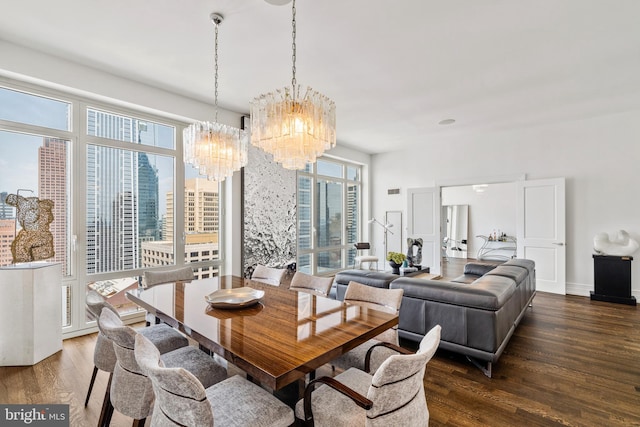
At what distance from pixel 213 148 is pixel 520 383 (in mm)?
3251

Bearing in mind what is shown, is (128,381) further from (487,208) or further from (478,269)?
(487,208)

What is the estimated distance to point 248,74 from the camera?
11.7 feet

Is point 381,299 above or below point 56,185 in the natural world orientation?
below

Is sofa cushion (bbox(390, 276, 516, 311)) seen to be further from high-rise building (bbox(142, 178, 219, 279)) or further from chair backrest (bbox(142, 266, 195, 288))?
high-rise building (bbox(142, 178, 219, 279))

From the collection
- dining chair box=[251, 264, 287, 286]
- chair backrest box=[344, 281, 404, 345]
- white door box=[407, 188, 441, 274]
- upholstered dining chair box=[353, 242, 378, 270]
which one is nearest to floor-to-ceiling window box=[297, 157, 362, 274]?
upholstered dining chair box=[353, 242, 378, 270]

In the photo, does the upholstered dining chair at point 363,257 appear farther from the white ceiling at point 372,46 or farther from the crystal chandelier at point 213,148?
the crystal chandelier at point 213,148

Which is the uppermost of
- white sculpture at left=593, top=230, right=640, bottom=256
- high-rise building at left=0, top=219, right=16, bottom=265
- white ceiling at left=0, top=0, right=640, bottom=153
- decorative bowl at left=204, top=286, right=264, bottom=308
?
white ceiling at left=0, top=0, right=640, bottom=153

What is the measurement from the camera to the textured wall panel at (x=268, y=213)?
186 inches

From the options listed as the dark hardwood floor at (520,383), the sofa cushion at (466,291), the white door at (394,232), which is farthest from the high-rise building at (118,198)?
the white door at (394,232)

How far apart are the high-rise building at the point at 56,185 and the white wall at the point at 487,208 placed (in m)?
8.73

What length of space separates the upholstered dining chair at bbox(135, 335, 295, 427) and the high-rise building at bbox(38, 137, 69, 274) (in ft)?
9.80

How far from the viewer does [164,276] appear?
3.04 m

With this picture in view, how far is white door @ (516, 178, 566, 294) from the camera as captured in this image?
207 inches

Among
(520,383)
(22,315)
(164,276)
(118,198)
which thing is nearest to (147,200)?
(118,198)
